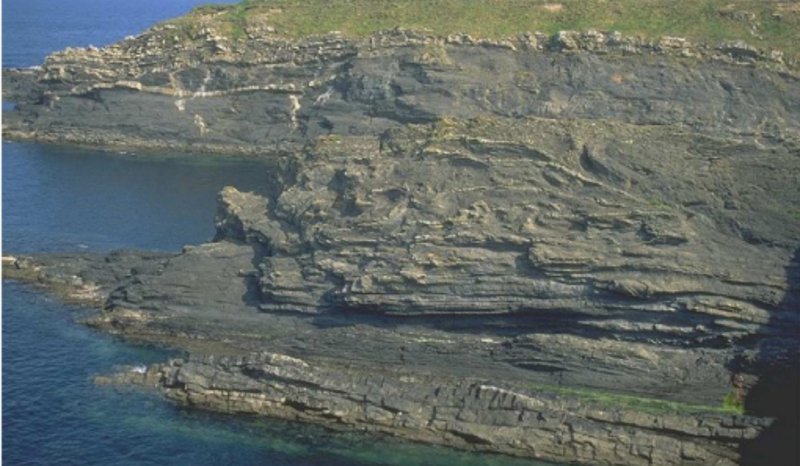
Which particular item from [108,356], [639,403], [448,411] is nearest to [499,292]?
[448,411]

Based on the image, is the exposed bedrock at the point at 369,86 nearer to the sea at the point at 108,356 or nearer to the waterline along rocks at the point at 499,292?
the sea at the point at 108,356

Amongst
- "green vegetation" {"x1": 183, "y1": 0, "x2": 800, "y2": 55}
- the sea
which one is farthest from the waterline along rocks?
"green vegetation" {"x1": 183, "y1": 0, "x2": 800, "y2": 55}

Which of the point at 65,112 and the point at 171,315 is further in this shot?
the point at 65,112

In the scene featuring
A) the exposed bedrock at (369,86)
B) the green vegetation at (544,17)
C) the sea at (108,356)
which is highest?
the green vegetation at (544,17)

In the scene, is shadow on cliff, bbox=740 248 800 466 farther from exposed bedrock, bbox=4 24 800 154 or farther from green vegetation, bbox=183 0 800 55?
green vegetation, bbox=183 0 800 55

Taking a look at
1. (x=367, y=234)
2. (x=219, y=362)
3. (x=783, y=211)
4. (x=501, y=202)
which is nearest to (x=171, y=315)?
(x=219, y=362)

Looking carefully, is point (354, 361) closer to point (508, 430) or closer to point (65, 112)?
point (508, 430)

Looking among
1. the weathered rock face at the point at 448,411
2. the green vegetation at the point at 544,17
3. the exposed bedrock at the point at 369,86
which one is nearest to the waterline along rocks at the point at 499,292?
the weathered rock face at the point at 448,411
